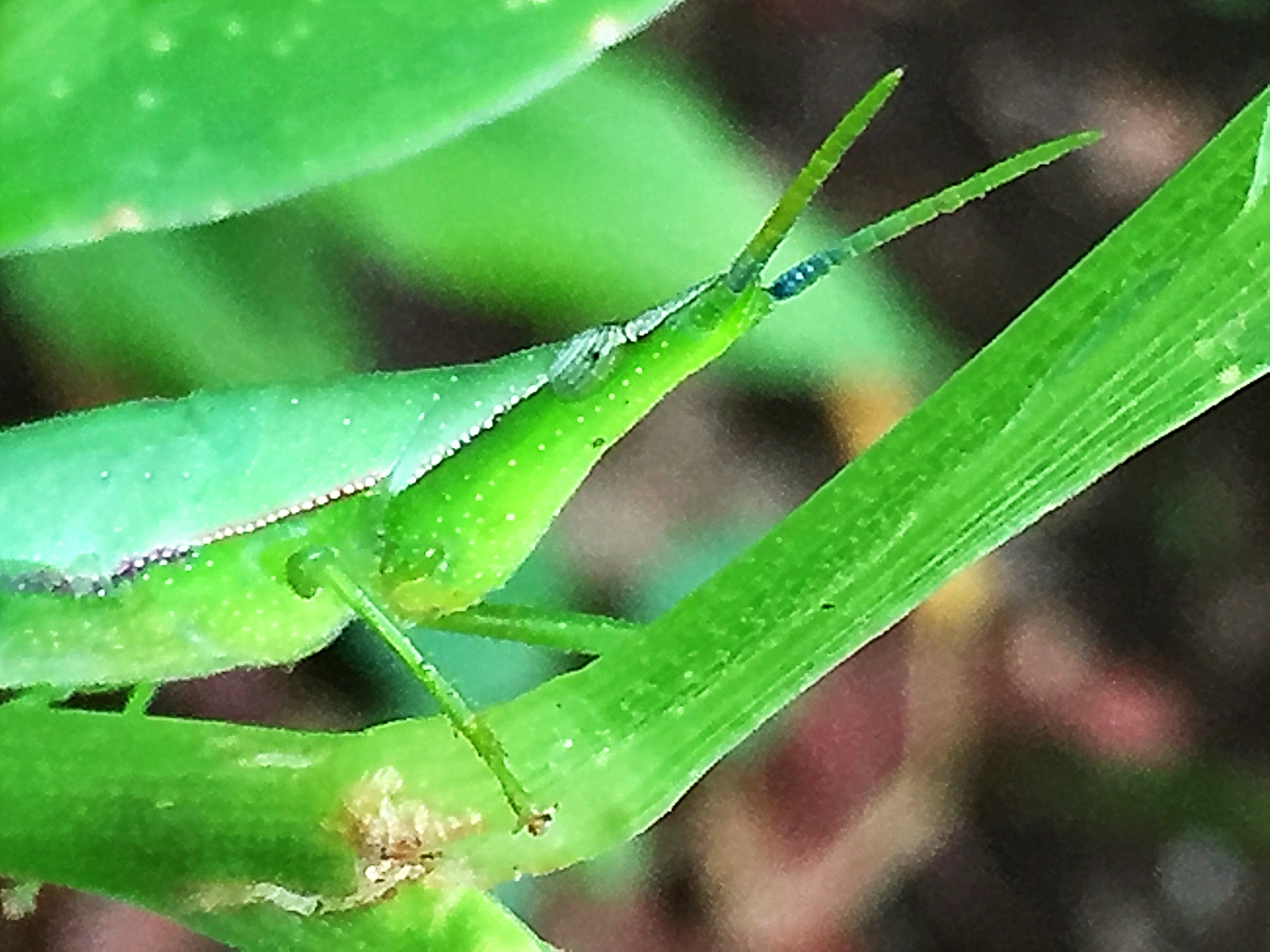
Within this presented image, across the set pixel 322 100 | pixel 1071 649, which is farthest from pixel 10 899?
pixel 1071 649

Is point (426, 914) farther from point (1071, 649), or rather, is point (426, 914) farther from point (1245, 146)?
point (1071, 649)

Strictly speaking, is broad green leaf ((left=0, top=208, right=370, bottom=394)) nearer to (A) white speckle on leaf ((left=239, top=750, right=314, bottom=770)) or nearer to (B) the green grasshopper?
(B) the green grasshopper

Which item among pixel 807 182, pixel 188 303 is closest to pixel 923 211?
pixel 807 182

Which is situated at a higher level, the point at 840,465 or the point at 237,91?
the point at 840,465

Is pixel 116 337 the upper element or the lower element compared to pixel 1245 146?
upper

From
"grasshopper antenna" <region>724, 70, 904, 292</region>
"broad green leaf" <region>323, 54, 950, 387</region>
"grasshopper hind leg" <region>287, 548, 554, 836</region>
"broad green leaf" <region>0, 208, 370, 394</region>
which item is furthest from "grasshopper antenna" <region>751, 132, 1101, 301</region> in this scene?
"broad green leaf" <region>0, 208, 370, 394</region>

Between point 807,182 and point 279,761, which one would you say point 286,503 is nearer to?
point 279,761
